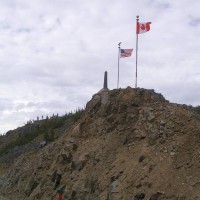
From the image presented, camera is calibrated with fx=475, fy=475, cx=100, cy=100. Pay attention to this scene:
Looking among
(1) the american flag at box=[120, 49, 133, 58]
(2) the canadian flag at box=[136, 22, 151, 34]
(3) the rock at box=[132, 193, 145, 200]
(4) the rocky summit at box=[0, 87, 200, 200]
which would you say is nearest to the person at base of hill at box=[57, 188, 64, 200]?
(4) the rocky summit at box=[0, 87, 200, 200]

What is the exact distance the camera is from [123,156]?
62.9ft

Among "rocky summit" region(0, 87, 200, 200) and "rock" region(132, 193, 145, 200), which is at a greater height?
"rocky summit" region(0, 87, 200, 200)

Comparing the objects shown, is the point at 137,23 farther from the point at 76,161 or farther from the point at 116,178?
the point at 116,178

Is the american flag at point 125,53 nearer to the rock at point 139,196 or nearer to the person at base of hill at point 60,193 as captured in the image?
the person at base of hill at point 60,193

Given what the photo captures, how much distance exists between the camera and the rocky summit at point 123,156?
16.1m

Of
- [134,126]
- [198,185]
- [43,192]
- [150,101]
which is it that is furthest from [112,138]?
[198,185]

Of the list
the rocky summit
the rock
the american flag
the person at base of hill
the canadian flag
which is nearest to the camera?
the rock

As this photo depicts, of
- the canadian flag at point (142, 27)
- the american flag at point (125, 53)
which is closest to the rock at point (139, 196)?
the canadian flag at point (142, 27)

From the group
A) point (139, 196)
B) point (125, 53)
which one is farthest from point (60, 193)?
point (125, 53)

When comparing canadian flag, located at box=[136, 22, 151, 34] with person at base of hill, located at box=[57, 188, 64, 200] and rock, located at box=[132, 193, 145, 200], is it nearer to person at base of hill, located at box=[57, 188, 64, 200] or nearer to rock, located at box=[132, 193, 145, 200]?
person at base of hill, located at box=[57, 188, 64, 200]

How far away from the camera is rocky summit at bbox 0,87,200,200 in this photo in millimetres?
16125

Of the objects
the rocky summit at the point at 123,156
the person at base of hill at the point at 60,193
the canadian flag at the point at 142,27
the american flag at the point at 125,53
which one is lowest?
the person at base of hill at the point at 60,193

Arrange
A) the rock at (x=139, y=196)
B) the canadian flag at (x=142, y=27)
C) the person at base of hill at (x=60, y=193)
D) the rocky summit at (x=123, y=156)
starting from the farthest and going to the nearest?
1. the canadian flag at (x=142, y=27)
2. the person at base of hill at (x=60, y=193)
3. the rocky summit at (x=123, y=156)
4. the rock at (x=139, y=196)

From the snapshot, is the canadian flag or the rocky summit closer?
the rocky summit
